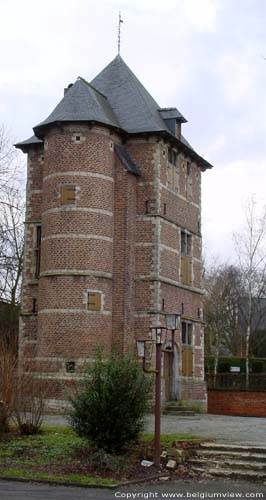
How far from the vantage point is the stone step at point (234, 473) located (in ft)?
42.0

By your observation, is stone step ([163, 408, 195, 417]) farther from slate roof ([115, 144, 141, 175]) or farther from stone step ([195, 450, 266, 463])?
stone step ([195, 450, 266, 463])

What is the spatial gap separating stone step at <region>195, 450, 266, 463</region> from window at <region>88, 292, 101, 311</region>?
12.0 m

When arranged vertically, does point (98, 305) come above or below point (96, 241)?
below

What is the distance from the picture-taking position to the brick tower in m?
25.7

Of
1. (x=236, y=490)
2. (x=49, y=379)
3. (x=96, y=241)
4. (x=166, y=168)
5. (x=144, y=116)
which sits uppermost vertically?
(x=144, y=116)

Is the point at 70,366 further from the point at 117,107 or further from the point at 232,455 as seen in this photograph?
the point at 232,455

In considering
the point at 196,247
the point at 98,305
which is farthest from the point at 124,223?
the point at 196,247

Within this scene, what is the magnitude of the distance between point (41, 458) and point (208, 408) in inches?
751

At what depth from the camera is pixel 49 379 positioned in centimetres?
2539

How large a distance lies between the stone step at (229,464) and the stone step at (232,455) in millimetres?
106

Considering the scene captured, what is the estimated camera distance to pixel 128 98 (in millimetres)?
30156

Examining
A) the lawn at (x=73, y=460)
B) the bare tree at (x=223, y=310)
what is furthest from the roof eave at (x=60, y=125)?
the bare tree at (x=223, y=310)

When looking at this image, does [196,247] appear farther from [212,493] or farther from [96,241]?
[212,493]

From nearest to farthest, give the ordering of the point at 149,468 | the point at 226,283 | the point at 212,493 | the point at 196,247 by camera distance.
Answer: the point at 212,493
the point at 149,468
the point at 196,247
the point at 226,283
